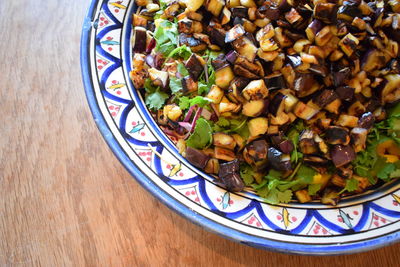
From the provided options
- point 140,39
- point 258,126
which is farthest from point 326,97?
point 140,39

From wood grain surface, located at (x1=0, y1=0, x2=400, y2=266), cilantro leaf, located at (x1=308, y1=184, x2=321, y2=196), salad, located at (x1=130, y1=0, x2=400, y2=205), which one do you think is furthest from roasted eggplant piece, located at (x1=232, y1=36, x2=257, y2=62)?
wood grain surface, located at (x1=0, y1=0, x2=400, y2=266)

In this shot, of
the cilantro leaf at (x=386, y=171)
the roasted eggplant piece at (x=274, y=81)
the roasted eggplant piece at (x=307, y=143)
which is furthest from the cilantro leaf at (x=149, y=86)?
the cilantro leaf at (x=386, y=171)

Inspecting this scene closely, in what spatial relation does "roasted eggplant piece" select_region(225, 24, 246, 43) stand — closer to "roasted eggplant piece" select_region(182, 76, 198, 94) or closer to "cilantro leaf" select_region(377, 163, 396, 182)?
"roasted eggplant piece" select_region(182, 76, 198, 94)

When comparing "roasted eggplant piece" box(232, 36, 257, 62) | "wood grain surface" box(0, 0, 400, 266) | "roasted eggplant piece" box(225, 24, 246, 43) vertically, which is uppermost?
"roasted eggplant piece" box(225, 24, 246, 43)

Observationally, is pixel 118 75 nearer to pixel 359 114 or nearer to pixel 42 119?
pixel 42 119

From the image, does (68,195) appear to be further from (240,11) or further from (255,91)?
(240,11)

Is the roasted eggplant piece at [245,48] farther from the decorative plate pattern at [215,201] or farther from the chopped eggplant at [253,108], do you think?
the decorative plate pattern at [215,201]

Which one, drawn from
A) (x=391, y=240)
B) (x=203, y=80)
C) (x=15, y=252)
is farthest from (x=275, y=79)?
(x=15, y=252)
